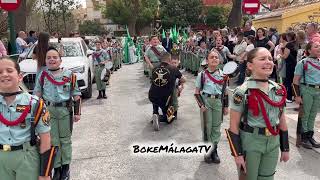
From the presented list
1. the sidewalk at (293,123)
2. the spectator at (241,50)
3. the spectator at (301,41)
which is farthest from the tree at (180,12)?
the sidewalk at (293,123)

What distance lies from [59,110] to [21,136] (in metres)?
1.99

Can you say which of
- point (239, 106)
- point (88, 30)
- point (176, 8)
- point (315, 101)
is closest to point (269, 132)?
point (239, 106)

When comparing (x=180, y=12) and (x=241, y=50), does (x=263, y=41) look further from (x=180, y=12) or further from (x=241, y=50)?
(x=180, y=12)

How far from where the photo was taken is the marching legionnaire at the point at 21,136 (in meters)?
3.61

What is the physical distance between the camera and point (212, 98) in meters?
6.52

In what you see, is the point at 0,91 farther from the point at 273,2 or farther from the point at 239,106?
the point at 273,2

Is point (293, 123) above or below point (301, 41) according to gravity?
below

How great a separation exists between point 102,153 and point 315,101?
356 cm

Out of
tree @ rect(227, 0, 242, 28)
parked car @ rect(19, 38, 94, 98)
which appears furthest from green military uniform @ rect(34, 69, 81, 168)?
tree @ rect(227, 0, 242, 28)

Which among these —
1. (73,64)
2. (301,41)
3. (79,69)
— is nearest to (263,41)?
(301,41)

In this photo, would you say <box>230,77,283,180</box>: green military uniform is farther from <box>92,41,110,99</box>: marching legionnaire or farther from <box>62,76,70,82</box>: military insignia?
<box>92,41,110,99</box>: marching legionnaire

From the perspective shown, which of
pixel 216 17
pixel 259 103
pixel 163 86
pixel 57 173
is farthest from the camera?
pixel 216 17

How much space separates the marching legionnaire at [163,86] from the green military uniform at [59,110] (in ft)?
10.6

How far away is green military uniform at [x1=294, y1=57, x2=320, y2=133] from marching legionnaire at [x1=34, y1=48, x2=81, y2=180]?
361 cm
